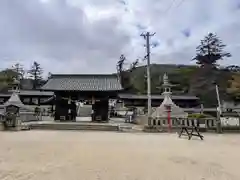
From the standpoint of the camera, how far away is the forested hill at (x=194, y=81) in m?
55.3

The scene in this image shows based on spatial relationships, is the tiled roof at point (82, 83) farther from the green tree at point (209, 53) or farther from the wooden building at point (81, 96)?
the green tree at point (209, 53)

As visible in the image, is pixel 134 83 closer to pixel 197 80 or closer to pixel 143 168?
pixel 197 80

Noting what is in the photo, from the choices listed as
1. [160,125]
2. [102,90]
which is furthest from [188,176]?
[102,90]

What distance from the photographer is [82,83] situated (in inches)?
1205

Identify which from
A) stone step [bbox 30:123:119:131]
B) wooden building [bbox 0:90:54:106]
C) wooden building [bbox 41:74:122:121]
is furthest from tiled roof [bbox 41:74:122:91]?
wooden building [bbox 0:90:54:106]

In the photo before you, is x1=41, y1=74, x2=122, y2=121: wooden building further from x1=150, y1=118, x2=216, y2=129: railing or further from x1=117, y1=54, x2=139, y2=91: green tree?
x1=117, y1=54, x2=139, y2=91: green tree

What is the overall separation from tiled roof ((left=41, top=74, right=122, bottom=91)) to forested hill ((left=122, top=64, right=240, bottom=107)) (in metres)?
18.1

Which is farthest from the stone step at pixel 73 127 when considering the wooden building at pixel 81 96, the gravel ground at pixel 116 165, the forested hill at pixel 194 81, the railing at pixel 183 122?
the forested hill at pixel 194 81

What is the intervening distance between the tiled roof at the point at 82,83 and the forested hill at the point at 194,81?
1811cm

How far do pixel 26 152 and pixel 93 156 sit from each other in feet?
7.61

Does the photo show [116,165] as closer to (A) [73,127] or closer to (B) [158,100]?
(A) [73,127]

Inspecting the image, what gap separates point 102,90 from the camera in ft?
92.3

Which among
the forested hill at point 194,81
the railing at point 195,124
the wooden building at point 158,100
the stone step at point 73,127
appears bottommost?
the stone step at point 73,127

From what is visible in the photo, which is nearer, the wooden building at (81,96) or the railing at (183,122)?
the railing at (183,122)
